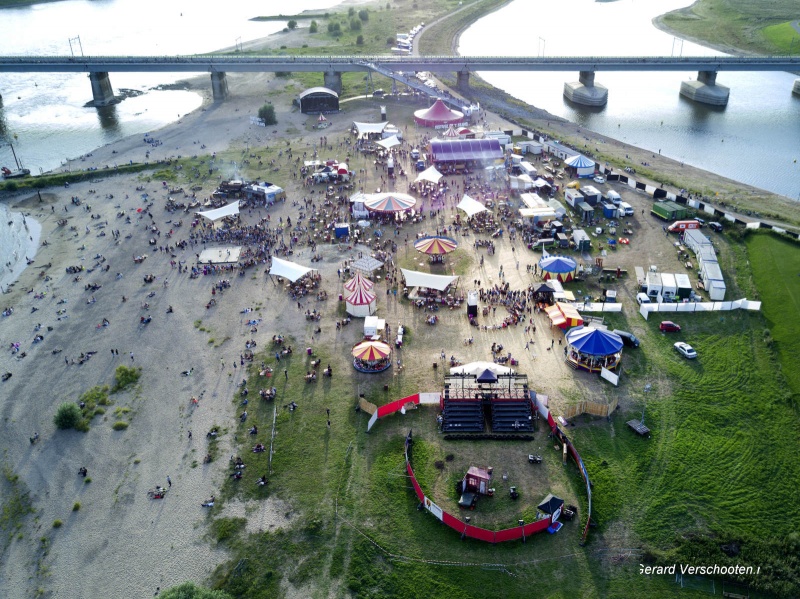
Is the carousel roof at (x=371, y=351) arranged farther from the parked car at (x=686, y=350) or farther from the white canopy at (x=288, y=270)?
the parked car at (x=686, y=350)

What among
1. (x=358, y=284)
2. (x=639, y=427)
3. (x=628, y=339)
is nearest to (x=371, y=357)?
(x=358, y=284)

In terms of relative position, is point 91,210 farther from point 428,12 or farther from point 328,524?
point 428,12

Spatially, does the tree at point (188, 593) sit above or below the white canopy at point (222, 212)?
below

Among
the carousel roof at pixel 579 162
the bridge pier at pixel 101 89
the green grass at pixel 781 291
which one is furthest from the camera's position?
the bridge pier at pixel 101 89

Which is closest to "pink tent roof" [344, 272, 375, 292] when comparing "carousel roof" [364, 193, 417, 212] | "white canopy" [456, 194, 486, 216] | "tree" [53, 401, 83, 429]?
"carousel roof" [364, 193, 417, 212]

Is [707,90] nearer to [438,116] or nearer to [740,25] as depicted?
[438,116]

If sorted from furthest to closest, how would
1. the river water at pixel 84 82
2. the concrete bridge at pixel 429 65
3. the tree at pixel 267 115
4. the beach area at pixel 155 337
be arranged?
the concrete bridge at pixel 429 65 → the river water at pixel 84 82 → the tree at pixel 267 115 → the beach area at pixel 155 337

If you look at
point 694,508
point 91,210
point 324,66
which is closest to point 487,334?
point 694,508

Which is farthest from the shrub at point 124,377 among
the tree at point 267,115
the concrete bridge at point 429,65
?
the concrete bridge at point 429,65
